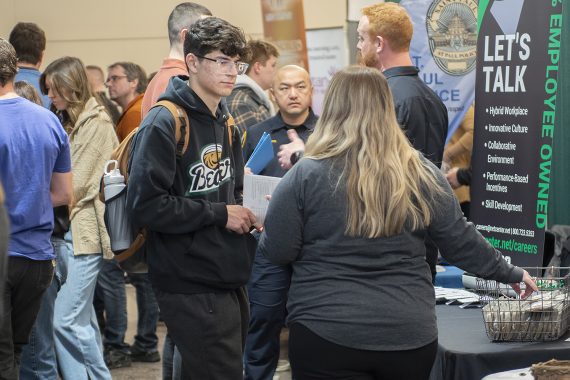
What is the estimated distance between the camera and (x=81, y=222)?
4.11 m

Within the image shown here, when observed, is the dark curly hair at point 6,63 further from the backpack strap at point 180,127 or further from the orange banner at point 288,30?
the orange banner at point 288,30

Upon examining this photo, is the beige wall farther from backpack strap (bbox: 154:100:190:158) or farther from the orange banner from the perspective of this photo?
backpack strap (bbox: 154:100:190:158)

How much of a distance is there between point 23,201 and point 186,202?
656 mm

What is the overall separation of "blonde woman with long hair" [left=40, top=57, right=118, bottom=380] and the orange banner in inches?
117

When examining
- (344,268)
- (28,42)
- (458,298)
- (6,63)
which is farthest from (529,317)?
(28,42)

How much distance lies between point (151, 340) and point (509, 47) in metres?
2.58

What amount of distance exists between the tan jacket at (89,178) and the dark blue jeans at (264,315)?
2.21ft

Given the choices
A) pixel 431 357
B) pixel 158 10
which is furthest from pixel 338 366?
pixel 158 10

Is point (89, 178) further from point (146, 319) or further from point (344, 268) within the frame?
point (344, 268)

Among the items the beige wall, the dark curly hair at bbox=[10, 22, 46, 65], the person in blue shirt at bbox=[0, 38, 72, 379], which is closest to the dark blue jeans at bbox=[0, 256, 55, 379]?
the person in blue shirt at bbox=[0, 38, 72, 379]

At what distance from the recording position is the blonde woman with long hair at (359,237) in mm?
2312

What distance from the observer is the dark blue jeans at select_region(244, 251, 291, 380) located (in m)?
4.16

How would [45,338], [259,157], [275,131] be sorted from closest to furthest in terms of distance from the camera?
[259,157], [45,338], [275,131]

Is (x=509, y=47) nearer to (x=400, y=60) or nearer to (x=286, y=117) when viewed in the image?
(x=400, y=60)
